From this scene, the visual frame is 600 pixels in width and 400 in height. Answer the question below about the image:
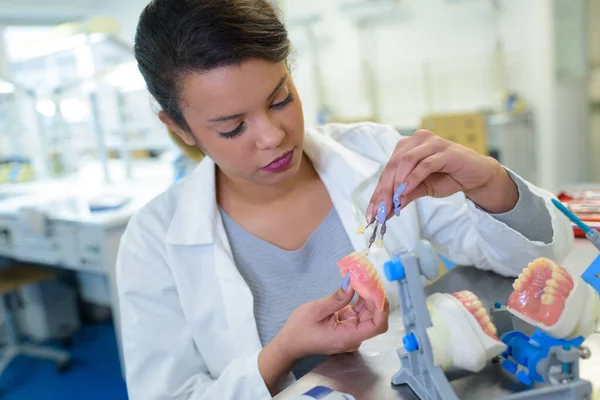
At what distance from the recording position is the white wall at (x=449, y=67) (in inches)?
163

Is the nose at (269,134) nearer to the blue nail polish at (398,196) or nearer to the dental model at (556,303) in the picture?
the blue nail polish at (398,196)

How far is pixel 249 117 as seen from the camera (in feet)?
3.38

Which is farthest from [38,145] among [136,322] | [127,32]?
[136,322]

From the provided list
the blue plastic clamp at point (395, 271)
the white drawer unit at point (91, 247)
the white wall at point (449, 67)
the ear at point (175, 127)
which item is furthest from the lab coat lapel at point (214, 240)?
the white wall at point (449, 67)

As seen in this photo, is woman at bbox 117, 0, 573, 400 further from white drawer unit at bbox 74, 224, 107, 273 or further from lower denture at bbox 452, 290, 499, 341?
white drawer unit at bbox 74, 224, 107, 273

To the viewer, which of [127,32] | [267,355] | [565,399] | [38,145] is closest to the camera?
[565,399]

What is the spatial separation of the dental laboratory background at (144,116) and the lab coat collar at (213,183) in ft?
0.54

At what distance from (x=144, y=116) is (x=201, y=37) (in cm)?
489

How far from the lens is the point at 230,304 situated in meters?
1.14

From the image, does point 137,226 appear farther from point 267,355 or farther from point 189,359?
point 267,355

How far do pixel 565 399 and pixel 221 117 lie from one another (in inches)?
29.3

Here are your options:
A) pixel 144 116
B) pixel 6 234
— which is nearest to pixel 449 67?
pixel 144 116

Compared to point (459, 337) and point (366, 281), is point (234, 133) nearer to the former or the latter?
point (366, 281)

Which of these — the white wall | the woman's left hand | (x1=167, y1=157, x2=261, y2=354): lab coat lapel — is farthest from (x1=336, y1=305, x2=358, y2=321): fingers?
the white wall
